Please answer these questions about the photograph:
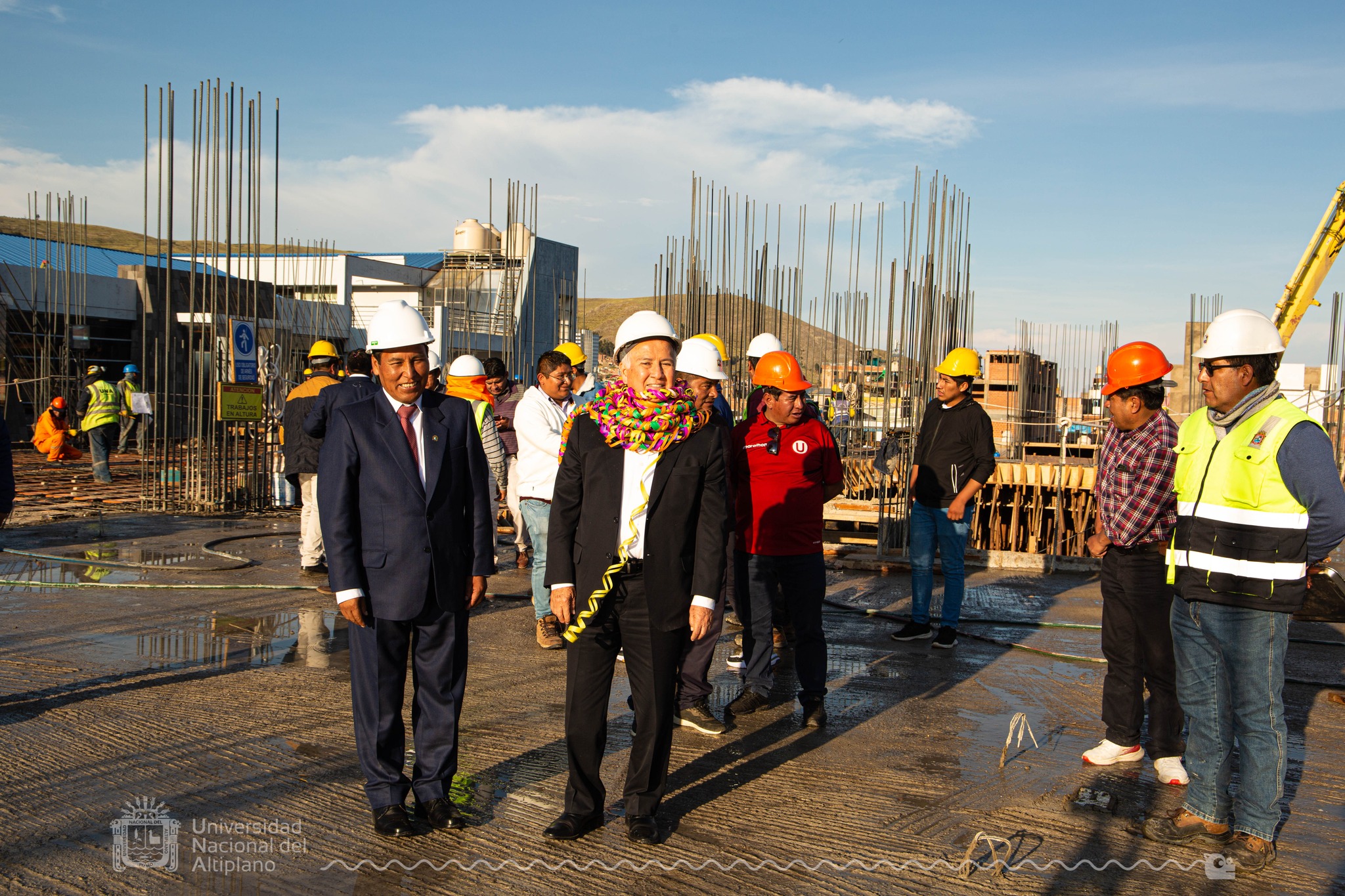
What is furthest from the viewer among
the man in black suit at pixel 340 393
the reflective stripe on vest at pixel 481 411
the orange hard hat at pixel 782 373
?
the reflective stripe on vest at pixel 481 411

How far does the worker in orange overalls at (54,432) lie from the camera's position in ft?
59.4

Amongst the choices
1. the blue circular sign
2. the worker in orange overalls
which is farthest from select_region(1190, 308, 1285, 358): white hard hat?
the worker in orange overalls

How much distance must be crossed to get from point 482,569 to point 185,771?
1.56m

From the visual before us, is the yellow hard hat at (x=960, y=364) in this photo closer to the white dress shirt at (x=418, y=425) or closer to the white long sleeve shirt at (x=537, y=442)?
the white long sleeve shirt at (x=537, y=442)

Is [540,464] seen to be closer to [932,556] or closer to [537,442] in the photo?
[537,442]

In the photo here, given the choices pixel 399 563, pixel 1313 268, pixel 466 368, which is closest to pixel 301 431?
pixel 466 368

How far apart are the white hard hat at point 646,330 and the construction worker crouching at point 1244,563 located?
2.11 m

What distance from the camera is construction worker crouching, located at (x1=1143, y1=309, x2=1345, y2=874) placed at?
3.56 meters

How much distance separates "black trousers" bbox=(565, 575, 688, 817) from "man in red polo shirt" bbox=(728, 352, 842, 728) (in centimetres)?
160

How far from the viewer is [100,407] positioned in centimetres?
1608

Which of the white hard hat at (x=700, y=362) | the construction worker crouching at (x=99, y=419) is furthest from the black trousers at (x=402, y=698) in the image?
the construction worker crouching at (x=99, y=419)

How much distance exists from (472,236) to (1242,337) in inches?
1514

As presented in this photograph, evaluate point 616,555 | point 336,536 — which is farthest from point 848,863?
point 336,536

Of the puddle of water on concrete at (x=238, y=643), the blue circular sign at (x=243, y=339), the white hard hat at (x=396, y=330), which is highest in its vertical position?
the blue circular sign at (x=243, y=339)
